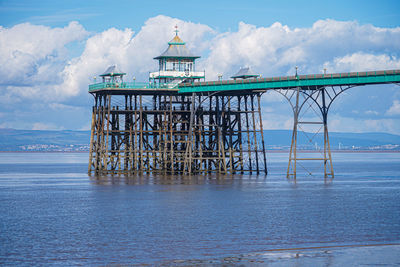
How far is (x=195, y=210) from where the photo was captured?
51250 mm

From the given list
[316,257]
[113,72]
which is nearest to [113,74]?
[113,72]

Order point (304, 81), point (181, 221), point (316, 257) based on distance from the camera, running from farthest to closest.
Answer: point (304, 81) < point (181, 221) < point (316, 257)

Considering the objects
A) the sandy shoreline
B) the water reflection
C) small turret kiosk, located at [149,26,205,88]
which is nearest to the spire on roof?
small turret kiosk, located at [149,26,205,88]

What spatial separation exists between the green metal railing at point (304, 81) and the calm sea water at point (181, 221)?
10700 millimetres

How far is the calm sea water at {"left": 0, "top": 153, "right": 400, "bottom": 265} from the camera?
3428cm

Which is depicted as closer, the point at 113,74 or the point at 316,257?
the point at 316,257

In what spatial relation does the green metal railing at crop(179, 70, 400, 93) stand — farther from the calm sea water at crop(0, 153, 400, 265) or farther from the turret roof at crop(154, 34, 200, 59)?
the calm sea water at crop(0, 153, 400, 265)

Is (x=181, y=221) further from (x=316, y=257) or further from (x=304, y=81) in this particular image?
(x=304, y=81)

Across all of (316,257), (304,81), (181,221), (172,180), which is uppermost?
(304,81)

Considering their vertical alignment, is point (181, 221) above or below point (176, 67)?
below

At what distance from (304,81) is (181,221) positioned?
34.5 m

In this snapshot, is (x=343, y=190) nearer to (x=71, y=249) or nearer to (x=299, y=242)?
(x=299, y=242)

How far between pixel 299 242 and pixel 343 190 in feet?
110

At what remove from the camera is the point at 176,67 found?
9431 cm
